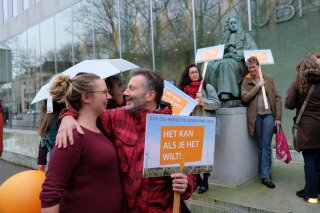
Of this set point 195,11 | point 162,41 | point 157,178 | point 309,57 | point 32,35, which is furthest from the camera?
point 32,35

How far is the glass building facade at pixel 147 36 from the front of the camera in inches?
344

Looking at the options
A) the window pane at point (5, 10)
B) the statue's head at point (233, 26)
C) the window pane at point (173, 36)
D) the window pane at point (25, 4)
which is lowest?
the statue's head at point (233, 26)

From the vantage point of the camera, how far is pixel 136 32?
13352 mm

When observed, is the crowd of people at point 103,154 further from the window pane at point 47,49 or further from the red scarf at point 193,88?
the window pane at point 47,49

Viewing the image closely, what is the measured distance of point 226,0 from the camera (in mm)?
10047

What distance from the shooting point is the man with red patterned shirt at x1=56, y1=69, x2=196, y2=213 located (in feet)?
7.00

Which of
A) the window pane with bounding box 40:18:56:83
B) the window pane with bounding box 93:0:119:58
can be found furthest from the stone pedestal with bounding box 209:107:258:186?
the window pane with bounding box 40:18:56:83

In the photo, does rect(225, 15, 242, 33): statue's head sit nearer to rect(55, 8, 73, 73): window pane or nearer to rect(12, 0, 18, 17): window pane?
rect(55, 8, 73, 73): window pane

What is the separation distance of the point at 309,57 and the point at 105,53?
37.4 feet

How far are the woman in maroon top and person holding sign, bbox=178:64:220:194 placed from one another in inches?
114

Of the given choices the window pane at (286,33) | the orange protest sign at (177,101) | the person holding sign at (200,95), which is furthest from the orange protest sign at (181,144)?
the window pane at (286,33)

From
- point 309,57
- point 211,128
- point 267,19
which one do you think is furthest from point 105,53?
point 211,128

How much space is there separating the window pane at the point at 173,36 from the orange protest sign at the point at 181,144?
30.3ft

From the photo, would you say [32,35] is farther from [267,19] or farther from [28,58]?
[267,19]
